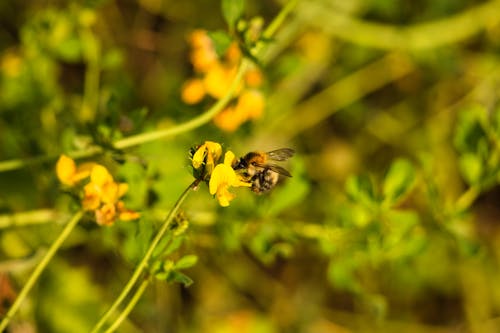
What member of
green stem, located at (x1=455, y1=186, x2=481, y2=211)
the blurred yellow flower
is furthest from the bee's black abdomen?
green stem, located at (x1=455, y1=186, x2=481, y2=211)

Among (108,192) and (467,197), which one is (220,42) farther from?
(467,197)

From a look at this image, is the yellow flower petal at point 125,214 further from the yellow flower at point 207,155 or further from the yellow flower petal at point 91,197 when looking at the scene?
the yellow flower at point 207,155

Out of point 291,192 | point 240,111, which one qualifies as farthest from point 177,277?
point 240,111

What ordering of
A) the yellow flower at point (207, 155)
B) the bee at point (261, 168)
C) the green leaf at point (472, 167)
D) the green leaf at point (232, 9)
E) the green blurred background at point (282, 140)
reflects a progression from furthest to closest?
the green blurred background at point (282, 140) → the green leaf at point (472, 167) → the green leaf at point (232, 9) → the bee at point (261, 168) → the yellow flower at point (207, 155)

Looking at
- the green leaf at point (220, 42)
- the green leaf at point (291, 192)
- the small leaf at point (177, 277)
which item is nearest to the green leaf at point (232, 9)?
the green leaf at point (220, 42)

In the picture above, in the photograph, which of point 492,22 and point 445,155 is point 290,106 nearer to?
point 445,155
